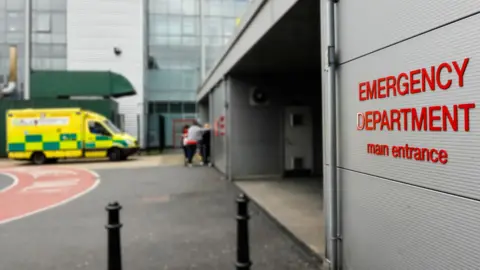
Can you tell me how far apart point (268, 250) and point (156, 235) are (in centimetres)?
181

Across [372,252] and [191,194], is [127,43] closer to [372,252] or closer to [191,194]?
[191,194]

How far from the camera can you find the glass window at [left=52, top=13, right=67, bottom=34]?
29.6m

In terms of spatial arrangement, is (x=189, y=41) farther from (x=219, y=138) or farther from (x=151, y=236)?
(x=151, y=236)

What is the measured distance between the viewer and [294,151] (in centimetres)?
1171

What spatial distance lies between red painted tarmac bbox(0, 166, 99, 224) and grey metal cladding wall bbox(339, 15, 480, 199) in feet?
21.4

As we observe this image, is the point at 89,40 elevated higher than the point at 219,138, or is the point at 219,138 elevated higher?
the point at 89,40

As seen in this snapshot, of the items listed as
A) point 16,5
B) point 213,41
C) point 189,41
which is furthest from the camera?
point 213,41

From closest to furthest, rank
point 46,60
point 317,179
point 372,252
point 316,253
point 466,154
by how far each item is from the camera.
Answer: point 466,154, point 372,252, point 316,253, point 317,179, point 46,60

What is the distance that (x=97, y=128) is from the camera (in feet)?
66.4

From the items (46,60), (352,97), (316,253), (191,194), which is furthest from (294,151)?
(46,60)

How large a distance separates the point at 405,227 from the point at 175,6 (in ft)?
110

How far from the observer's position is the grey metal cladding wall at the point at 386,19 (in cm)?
271

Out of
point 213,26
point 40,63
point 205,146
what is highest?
point 213,26

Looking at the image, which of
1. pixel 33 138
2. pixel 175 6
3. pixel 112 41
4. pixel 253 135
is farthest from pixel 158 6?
pixel 253 135
